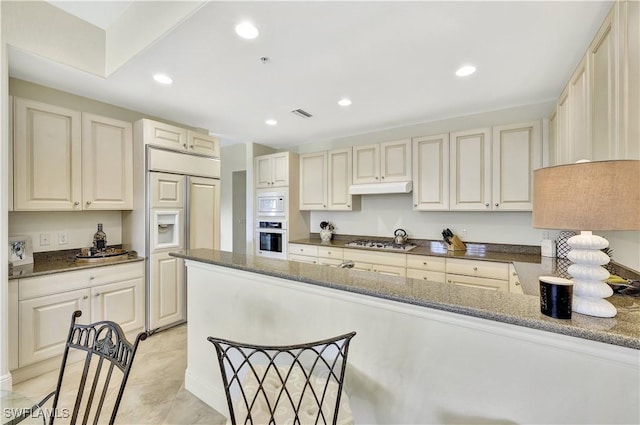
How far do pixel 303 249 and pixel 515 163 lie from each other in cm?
274

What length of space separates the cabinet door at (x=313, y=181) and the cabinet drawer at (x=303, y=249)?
61 cm

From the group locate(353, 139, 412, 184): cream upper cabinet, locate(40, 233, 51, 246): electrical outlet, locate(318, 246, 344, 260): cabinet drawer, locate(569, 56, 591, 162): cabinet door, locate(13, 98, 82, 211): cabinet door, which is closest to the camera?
locate(569, 56, 591, 162): cabinet door

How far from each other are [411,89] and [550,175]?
2002 millimetres

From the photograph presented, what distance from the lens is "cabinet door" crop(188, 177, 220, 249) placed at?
3246 mm

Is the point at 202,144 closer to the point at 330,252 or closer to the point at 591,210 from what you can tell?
the point at 330,252

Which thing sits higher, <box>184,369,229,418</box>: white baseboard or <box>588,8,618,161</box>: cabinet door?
<box>588,8,618,161</box>: cabinet door

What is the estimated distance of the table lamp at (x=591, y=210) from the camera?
774 mm

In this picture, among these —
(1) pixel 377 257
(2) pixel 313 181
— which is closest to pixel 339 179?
(2) pixel 313 181

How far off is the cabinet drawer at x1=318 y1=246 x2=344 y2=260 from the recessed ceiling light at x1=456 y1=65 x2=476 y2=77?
7.56 feet

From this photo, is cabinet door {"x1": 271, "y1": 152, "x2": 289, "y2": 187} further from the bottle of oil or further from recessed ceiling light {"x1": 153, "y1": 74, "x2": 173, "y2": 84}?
the bottle of oil

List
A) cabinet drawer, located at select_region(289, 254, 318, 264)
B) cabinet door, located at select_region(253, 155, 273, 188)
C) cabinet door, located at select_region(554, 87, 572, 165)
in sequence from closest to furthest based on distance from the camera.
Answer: cabinet door, located at select_region(554, 87, 572, 165) → cabinet drawer, located at select_region(289, 254, 318, 264) → cabinet door, located at select_region(253, 155, 273, 188)

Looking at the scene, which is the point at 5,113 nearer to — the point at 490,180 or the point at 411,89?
the point at 411,89

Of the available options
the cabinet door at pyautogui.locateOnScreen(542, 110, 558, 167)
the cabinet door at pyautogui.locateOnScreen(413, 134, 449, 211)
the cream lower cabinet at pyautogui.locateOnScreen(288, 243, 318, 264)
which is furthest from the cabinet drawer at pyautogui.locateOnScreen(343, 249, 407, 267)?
the cabinet door at pyautogui.locateOnScreen(542, 110, 558, 167)

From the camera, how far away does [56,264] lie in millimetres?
2445
